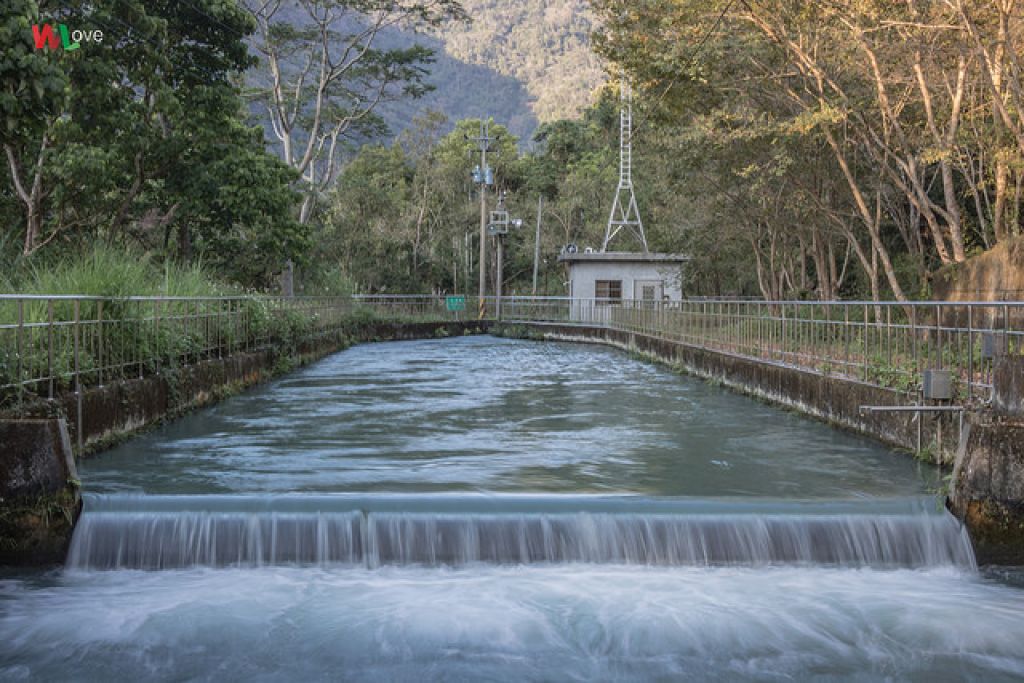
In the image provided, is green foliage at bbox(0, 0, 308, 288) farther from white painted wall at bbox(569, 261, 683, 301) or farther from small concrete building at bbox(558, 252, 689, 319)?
white painted wall at bbox(569, 261, 683, 301)

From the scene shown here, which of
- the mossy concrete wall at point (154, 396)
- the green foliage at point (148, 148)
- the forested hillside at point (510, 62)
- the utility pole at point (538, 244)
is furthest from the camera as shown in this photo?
the forested hillside at point (510, 62)

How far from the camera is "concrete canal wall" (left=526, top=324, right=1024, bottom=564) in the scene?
26.9ft

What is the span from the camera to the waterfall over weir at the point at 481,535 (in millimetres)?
8133

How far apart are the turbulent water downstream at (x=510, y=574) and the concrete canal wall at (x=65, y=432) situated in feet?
0.79

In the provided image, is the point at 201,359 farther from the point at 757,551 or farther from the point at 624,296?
the point at 624,296

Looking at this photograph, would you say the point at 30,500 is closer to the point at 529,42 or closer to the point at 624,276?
the point at 624,276

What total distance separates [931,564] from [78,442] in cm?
795

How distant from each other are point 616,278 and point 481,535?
31018 mm

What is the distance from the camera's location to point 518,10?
177m

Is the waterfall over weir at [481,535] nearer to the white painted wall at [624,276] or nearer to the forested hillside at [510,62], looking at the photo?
the white painted wall at [624,276]

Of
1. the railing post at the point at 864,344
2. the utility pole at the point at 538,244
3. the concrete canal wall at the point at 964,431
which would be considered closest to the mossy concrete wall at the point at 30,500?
the concrete canal wall at the point at 964,431

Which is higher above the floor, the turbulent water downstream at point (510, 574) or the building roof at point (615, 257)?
the building roof at point (615, 257)

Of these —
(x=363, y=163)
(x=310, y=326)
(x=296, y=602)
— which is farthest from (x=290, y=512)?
(x=363, y=163)

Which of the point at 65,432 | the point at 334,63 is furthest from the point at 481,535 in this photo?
the point at 334,63
